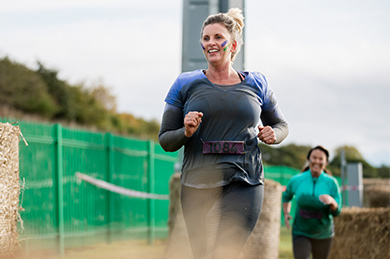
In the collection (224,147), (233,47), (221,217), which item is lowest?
(221,217)

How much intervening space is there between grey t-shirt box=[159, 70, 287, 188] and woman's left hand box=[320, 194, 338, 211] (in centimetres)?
382

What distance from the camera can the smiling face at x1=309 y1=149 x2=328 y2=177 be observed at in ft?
25.8

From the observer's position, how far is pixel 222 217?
372 cm

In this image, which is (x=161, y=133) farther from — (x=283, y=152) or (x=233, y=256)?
(x=283, y=152)

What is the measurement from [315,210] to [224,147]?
421 cm

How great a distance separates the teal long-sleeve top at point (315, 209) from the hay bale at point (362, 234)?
5.38 ft

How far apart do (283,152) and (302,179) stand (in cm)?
2887

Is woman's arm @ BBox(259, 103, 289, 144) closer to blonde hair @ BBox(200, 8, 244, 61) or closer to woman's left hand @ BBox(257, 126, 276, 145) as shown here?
woman's left hand @ BBox(257, 126, 276, 145)

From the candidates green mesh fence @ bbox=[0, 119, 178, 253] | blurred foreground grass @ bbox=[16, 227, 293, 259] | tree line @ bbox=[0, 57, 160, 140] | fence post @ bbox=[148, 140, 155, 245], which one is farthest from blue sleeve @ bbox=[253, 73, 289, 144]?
tree line @ bbox=[0, 57, 160, 140]

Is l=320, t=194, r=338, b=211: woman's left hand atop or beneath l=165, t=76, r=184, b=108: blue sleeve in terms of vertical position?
beneath

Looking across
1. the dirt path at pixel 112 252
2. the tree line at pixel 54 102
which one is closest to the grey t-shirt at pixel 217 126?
the dirt path at pixel 112 252

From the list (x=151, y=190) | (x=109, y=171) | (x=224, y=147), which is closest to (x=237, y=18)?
(x=224, y=147)

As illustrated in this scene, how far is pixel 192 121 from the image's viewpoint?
3.58m

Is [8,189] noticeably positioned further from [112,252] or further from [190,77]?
[112,252]
